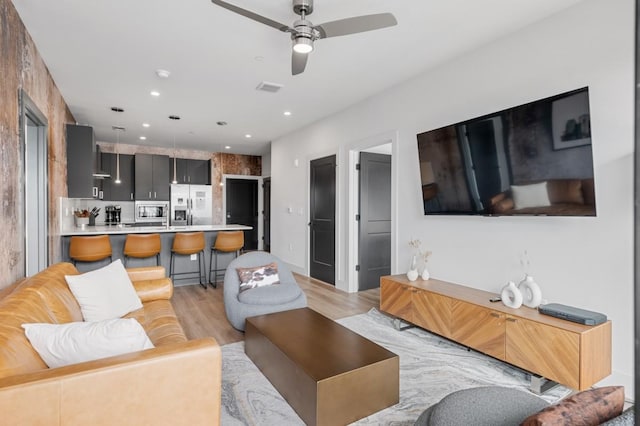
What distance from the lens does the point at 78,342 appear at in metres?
1.42

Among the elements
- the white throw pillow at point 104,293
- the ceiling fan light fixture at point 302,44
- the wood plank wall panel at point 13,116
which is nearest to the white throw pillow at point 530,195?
the ceiling fan light fixture at point 302,44

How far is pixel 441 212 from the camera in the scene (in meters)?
3.43

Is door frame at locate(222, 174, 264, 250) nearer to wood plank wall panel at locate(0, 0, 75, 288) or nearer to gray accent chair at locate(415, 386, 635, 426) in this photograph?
wood plank wall panel at locate(0, 0, 75, 288)

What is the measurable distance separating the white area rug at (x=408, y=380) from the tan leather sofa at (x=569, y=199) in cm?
124

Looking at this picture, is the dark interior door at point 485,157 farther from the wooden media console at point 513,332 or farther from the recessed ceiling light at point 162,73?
the recessed ceiling light at point 162,73

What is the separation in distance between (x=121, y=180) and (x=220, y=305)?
195 inches

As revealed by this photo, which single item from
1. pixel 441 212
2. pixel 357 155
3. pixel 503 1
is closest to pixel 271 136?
pixel 357 155

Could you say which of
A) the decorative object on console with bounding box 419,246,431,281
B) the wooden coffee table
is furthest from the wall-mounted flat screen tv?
the wooden coffee table

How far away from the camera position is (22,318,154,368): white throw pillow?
1411 mm

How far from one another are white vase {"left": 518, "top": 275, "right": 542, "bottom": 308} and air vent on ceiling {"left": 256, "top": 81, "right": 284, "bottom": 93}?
3.27 metres

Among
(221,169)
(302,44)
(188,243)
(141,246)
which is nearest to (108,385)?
(302,44)

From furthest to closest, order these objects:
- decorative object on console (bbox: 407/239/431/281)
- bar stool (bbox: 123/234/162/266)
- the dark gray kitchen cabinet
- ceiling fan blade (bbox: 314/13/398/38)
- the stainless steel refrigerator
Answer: the stainless steel refrigerator
the dark gray kitchen cabinet
bar stool (bbox: 123/234/162/266)
decorative object on console (bbox: 407/239/431/281)
ceiling fan blade (bbox: 314/13/398/38)

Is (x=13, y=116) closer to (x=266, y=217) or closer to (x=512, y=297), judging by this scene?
(x=512, y=297)

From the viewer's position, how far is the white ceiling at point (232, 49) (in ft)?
8.20
